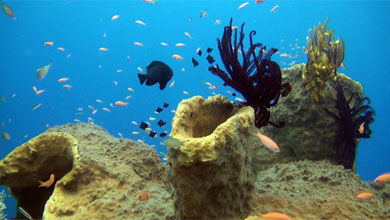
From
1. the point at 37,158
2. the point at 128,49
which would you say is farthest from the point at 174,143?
the point at 128,49

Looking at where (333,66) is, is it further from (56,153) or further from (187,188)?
(56,153)

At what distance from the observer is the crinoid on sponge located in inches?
211

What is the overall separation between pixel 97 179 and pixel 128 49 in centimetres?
8868

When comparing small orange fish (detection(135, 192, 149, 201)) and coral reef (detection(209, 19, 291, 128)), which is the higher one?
coral reef (detection(209, 19, 291, 128))

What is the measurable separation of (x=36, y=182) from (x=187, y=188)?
3.72 metres

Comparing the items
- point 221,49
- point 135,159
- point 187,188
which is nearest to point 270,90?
point 221,49

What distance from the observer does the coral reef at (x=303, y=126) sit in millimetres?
5422

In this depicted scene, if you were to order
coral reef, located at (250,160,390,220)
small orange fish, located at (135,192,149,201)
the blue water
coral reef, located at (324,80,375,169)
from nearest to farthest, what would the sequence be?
coral reef, located at (250,160,390,220) → small orange fish, located at (135,192,149,201) → coral reef, located at (324,80,375,169) → the blue water

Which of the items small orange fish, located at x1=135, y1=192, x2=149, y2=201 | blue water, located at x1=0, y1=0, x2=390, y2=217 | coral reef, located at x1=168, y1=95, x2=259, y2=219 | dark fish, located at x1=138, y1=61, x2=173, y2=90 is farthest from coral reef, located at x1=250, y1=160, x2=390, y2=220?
blue water, located at x1=0, y1=0, x2=390, y2=217

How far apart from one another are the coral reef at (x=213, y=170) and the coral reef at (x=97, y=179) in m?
0.93

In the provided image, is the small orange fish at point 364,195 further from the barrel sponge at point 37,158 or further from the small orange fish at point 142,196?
the barrel sponge at point 37,158

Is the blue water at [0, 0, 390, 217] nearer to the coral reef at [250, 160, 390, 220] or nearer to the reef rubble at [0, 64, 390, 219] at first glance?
the reef rubble at [0, 64, 390, 219]

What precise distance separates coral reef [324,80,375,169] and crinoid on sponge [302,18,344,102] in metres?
0.46

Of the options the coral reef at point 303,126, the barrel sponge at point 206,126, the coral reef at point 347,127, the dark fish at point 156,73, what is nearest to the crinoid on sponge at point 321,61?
the coral reef at point 303,126
